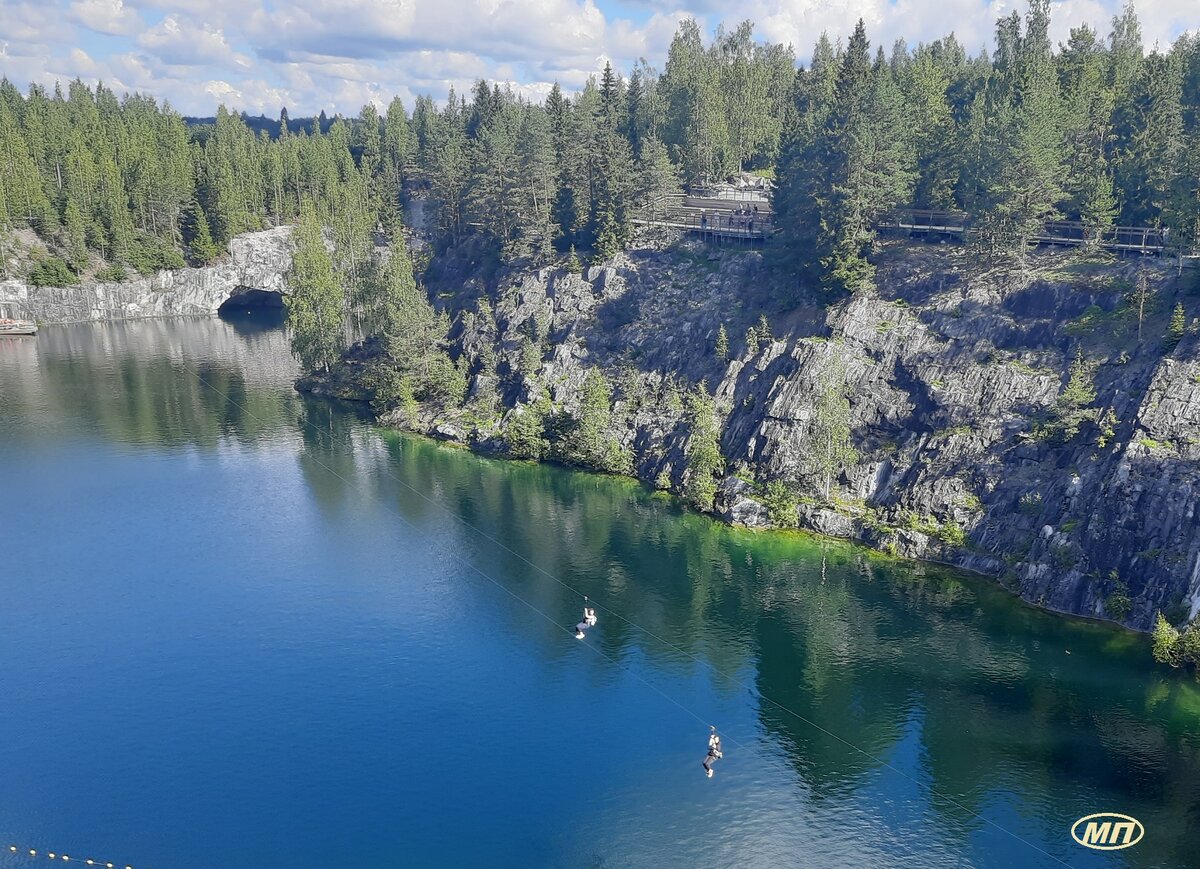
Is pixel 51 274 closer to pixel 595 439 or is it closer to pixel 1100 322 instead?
pixel 595 439

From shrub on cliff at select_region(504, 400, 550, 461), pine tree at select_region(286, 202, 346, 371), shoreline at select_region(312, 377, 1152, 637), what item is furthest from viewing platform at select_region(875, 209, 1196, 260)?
pine tree at select_region(286, 202, 346, 371)

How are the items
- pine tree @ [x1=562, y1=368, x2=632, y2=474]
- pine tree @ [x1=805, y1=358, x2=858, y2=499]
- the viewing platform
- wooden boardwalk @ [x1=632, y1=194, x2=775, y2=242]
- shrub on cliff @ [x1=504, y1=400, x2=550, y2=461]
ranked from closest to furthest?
pine tree @ [x1=805, y1=358, x2=858, y2=499], the viewing platform, pine tree @ [x1=562, y1=368, x2=632, y2=474], shrub on cliff @ [x1=504, y1=400, x2=550, y2=461], wooden boardwalk @ [x1=632, y1=194, x2=775, y2=242]

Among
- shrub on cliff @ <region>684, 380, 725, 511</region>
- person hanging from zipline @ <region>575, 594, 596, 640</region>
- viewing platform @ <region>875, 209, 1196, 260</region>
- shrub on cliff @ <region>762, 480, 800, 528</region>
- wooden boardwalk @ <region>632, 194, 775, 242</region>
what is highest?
wooden boardwalk @ <region>632, 194, 775, 242</region>

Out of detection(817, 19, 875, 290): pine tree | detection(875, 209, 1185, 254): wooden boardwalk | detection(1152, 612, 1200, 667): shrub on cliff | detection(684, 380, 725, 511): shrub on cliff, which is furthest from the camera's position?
detection(817, 19, 875, 290): pine tree

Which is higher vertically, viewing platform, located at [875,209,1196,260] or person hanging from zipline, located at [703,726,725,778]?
viewing platform, located at [875,209,1196,260]

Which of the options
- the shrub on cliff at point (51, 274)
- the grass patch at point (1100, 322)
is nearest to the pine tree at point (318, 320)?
the shrub on cliff at point (51, 274)

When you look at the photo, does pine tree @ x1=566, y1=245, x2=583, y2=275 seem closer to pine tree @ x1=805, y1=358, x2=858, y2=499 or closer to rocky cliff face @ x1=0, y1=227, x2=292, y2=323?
pine tree @ x1=805, y1=358, x2=858, y2=499

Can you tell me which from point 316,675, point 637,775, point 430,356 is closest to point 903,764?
point 637,775
